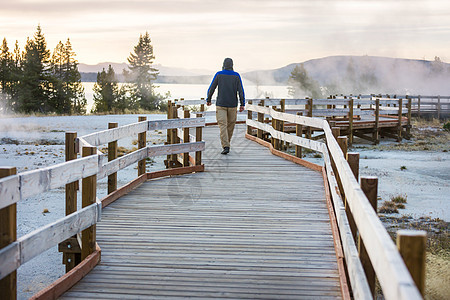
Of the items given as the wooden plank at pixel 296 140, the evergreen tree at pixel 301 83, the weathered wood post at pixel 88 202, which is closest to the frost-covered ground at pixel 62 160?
the wooden plank at pixel 296 140

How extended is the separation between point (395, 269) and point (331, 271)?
3.15 metres

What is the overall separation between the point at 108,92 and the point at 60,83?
5206 millimetres

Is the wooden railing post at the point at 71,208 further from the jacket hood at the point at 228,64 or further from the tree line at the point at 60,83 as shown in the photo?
the tree line at the point at 60,83

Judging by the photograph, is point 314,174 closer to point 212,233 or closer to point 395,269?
point 212,233

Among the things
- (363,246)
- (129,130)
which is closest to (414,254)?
(363,246)

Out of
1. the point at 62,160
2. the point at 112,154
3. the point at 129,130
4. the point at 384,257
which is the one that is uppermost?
the point at 129,130

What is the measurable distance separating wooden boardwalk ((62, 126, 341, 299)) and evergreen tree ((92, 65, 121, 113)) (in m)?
54.9

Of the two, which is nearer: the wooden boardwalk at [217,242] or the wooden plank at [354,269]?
the wooden plank at [354,269]

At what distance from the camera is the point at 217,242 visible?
620cm

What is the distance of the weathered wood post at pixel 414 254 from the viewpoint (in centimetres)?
236

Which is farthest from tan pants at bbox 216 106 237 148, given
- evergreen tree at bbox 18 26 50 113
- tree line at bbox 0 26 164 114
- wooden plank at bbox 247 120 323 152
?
evergreen tree at bbox 18 26 50 113

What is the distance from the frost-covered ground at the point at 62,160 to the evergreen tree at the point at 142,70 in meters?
42.0

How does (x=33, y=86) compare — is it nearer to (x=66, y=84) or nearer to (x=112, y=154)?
(x=66, y=84)

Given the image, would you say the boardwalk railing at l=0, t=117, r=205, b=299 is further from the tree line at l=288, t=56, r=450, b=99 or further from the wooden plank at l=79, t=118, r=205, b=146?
the tree line at l=288, t=56, r=450, b=99
